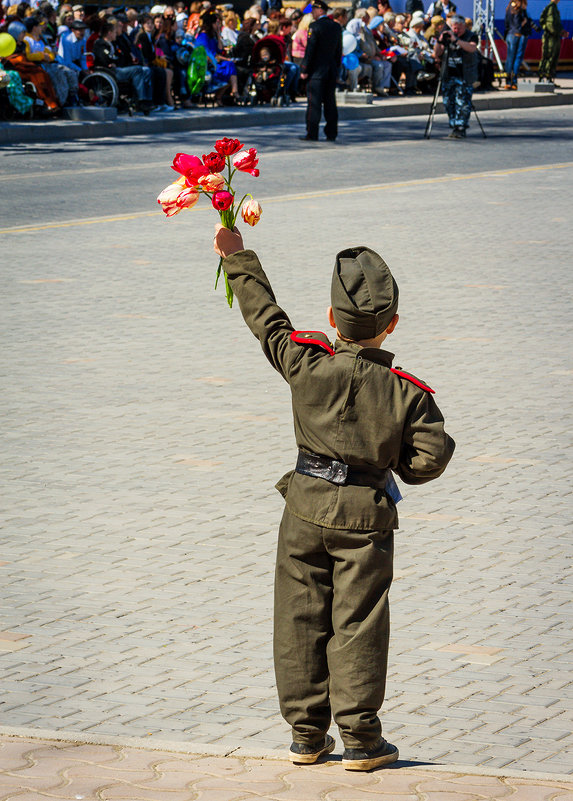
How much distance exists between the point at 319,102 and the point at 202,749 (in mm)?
19625

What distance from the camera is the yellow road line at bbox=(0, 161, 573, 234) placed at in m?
13.6

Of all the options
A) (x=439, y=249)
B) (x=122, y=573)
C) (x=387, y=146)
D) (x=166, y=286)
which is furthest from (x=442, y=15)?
(x=122, y=573)

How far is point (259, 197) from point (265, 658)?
38.5 ft

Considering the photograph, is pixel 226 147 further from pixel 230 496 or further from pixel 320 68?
pixel 320 68

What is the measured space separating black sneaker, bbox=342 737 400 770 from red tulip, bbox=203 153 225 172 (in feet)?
5.15

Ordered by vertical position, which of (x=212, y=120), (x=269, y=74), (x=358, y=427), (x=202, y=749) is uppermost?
(x=358, y=427)

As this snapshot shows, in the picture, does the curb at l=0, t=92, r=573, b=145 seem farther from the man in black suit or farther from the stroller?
the man in black suit

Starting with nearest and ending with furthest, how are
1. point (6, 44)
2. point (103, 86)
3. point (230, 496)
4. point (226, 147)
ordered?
point (226, 147) → point (230, 496) → point (6, 44) → point (103, 86)

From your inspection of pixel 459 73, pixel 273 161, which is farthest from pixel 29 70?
pixel 459 73

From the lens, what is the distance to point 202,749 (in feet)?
11.6

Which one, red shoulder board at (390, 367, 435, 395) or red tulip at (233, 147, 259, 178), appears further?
red tulip at (233, 147, 259, 178)

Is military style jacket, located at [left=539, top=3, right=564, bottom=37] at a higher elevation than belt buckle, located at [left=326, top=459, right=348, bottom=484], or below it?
below

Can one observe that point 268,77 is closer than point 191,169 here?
No

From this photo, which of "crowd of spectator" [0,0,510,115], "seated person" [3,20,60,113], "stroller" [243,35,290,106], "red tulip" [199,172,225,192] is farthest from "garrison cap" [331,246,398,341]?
"stroller" [243,35,290,106]
